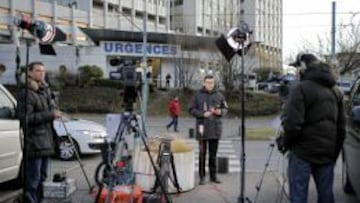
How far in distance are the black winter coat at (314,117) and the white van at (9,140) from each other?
4158 millimetres

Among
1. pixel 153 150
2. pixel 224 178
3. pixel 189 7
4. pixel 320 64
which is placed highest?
pixel 189 7

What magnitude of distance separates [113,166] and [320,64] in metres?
2.86

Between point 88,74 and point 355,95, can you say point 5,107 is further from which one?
point 88,74

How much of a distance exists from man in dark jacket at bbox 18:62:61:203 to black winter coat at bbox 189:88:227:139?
3206 millimetres

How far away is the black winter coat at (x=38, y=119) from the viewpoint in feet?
24.7

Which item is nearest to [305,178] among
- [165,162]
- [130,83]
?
[130,83]

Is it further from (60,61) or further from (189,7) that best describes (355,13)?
(189,7)

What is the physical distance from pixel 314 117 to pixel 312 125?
0.28ft

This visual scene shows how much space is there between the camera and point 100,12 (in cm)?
7831

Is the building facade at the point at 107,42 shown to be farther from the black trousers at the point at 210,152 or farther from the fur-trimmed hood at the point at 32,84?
the fur-trimmed hood at the point at 32,84

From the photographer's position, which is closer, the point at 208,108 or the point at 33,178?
the point at 33,178

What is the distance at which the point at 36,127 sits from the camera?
766cm

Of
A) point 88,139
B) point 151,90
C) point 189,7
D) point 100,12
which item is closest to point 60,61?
point 151,90

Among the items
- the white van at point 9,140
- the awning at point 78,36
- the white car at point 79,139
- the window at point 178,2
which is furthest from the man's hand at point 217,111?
the window at point 178,2
